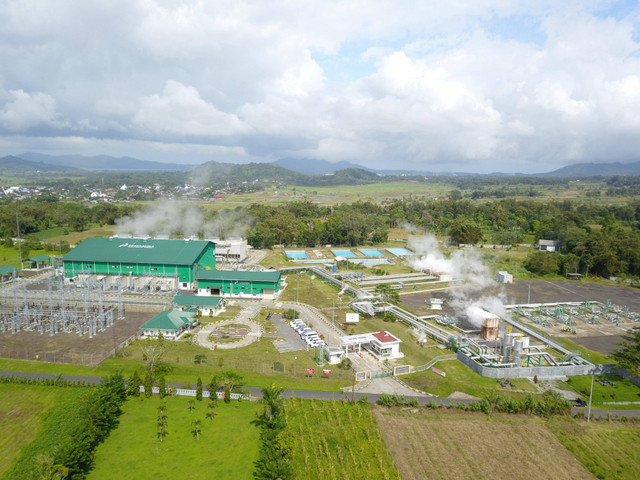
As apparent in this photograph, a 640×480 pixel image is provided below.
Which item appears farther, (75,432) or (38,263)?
(38,263)

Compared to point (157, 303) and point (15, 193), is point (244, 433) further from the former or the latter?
point (15, 193)

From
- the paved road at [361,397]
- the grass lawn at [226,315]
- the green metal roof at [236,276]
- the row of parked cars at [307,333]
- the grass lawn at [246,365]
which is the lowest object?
the paved road at [361,397]

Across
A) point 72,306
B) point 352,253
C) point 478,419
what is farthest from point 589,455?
point 352,253

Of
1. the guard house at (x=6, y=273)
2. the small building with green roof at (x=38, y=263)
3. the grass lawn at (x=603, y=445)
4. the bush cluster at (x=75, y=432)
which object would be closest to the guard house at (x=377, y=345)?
the grass lawn at (x=603, y=445)

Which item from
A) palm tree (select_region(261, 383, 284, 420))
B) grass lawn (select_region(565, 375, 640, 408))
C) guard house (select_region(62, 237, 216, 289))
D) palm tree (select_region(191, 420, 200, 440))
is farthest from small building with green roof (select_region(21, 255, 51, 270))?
grass lawn (select_region(565, 375, 640, 408))

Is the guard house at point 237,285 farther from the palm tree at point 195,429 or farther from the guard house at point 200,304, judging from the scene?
the palm tree at point 195,429

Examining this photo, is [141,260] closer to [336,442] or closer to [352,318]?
[352,318]

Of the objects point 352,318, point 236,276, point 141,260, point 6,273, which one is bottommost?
point 352,318

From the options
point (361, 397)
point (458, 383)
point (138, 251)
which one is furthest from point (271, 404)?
point (138, 251)
